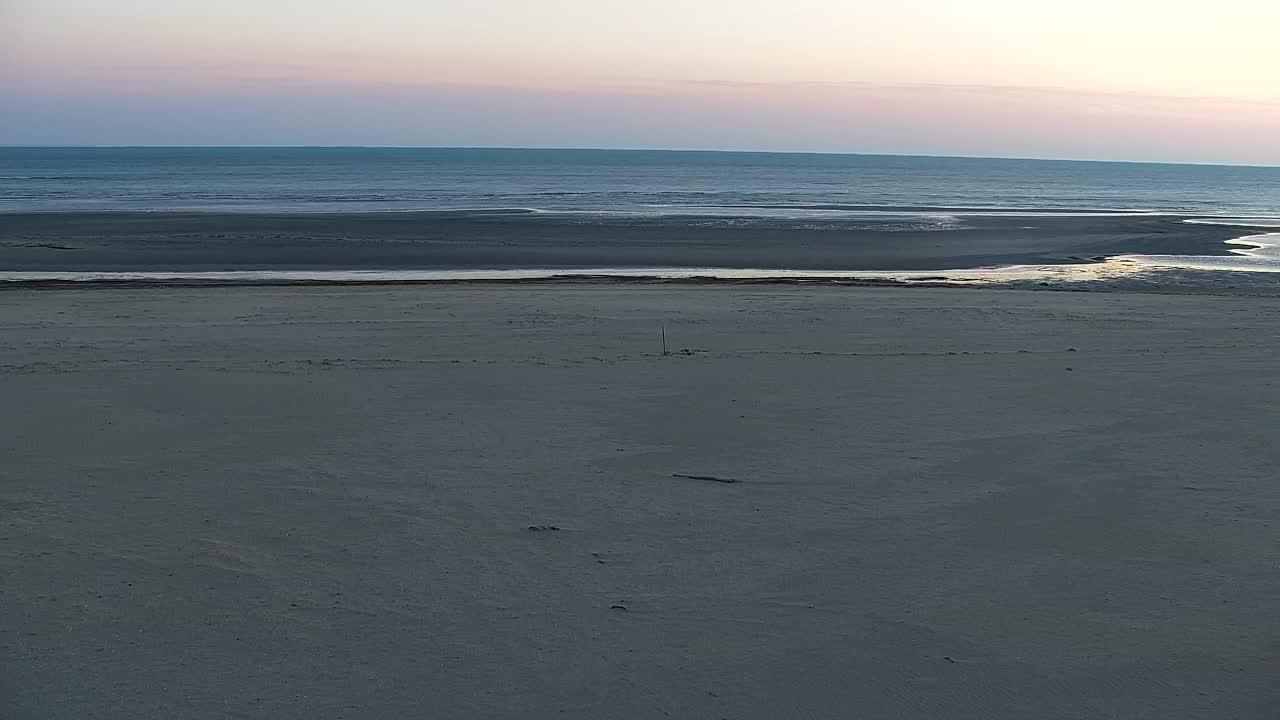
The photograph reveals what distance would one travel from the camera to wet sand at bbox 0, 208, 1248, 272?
99.5 ft

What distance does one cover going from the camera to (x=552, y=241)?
3662 centimetres

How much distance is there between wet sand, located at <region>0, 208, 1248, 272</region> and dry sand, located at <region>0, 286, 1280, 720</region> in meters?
16.4

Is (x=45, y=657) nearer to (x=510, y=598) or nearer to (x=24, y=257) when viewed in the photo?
(x=510, y=598)

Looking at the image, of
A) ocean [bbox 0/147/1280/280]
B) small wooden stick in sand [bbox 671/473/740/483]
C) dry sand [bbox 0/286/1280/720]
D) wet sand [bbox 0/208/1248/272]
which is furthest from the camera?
ocean [bbox 0/147/1280/280]

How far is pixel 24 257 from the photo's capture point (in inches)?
1180

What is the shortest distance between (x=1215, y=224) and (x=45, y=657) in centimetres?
5282

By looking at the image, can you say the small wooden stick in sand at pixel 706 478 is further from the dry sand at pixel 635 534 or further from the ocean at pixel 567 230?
the ocean at pixel 567 230

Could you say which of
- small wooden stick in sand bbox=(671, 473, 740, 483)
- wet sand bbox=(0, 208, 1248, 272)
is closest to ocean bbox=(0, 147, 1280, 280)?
wet sand bbox=(0, 208, 1248, 272)

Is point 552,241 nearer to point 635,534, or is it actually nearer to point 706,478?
point 706,478

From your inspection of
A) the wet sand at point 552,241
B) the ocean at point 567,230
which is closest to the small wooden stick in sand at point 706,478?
the ocean at point 567,230

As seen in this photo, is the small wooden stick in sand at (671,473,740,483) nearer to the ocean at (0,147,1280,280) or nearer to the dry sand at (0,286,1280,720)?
the dry sand at (0,286,1280,720)

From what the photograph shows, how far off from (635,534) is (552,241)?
98.0 ft

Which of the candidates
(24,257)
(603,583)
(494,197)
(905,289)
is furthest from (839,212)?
(603,583)

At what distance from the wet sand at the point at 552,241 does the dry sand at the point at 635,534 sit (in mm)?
16375
